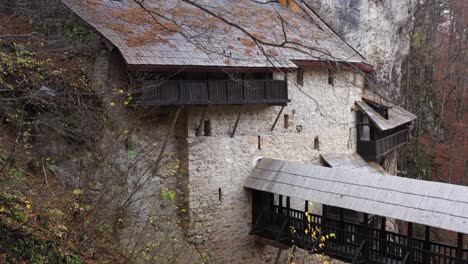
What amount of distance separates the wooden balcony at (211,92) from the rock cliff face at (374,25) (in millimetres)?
7589

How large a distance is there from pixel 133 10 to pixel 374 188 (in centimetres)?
821

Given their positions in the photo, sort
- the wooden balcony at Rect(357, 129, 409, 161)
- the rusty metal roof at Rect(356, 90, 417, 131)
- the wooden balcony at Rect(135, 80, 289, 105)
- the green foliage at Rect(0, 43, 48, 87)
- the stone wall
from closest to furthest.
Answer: the green foliage at Rect(0, 43, 48, 87)
the wooden balcony at Rect(135, 80, 289, 105)
the stone wall
the rusty metal roof at Rect(356, 90, 417, 131)
the wooden balcony at Rect(357, 129, 409, 161)

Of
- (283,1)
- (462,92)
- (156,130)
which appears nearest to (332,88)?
(283,1)

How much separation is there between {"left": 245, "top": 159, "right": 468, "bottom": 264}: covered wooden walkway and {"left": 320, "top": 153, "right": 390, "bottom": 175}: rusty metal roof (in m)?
3.07

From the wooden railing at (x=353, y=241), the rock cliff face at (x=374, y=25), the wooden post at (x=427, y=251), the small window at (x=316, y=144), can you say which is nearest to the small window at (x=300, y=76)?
the small window at (x=316, y=144)

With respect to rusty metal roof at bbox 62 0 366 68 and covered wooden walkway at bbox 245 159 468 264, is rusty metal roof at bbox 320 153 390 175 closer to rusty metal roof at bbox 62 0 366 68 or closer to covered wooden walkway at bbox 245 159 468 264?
covered wooden walkway at bbox 245 159 468 264

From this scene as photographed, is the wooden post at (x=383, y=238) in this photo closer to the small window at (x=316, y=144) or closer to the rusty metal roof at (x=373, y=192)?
the rusty metal roof at (x=373, y=192)

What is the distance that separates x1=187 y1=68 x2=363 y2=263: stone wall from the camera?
42.3 feet

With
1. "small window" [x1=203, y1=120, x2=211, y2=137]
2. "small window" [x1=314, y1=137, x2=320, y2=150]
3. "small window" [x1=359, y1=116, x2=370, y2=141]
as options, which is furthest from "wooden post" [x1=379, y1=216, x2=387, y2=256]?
"small window" [x1=359, y1=116, x2=370, y2=141]

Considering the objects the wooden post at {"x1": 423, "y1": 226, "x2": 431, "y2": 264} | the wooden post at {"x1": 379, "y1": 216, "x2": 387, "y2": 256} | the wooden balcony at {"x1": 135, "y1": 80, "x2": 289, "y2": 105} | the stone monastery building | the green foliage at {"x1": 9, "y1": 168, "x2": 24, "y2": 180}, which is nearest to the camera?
the green foliage at {"x1": 9, "y1": 168, "x2": 24, "y2": 180}

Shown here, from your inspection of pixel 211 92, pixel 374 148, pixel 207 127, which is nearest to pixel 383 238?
pixel 207 127

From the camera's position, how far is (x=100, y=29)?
1145 cm

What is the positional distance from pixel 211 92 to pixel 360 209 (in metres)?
5.03

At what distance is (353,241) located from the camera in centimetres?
1139
